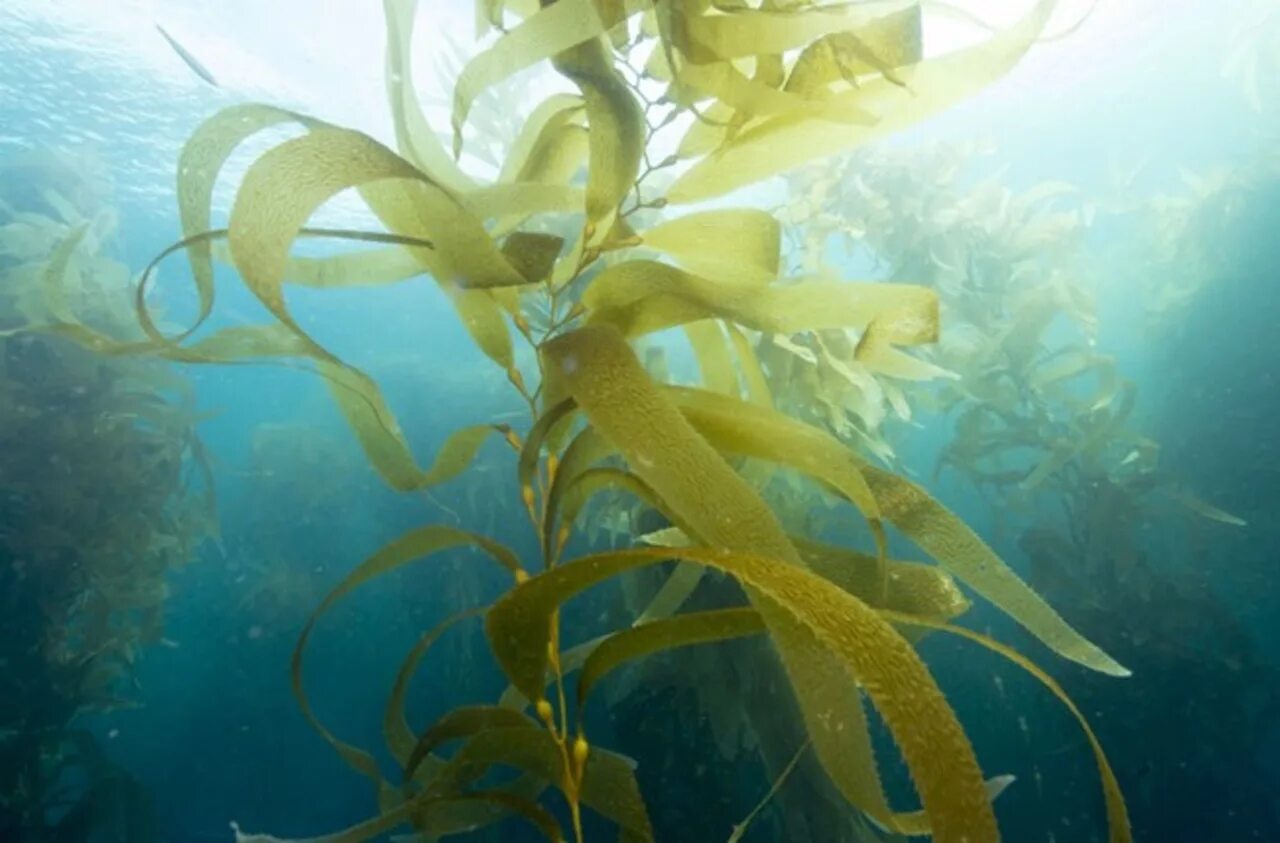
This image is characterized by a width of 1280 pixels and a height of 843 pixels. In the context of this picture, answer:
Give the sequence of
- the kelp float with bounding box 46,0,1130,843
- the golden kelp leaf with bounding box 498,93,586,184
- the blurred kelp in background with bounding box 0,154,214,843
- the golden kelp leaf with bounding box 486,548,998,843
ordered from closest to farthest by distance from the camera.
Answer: the golden kelp leaf with bounding box 486,548,998,843
the kelp float with bounding box 46,0,1130,843
the golden kelp leaf with bounding box 498,93,586,184
the blurred kelp in background with bounding box 0,154,214,843

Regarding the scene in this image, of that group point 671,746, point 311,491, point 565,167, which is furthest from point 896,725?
point 311,491

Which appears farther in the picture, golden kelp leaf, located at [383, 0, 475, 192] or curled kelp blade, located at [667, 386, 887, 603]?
golden kelp leaf, located at [383, 0, 475, 192]

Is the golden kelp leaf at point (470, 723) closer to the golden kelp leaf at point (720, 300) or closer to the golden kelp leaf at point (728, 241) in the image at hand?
the golden kelp leaf at point (720, 300)

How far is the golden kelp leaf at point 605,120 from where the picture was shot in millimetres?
961

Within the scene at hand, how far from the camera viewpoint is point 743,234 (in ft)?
3.93

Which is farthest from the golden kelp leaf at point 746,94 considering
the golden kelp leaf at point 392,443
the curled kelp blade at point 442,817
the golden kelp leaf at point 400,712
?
the curled kelp blade at point 442,817

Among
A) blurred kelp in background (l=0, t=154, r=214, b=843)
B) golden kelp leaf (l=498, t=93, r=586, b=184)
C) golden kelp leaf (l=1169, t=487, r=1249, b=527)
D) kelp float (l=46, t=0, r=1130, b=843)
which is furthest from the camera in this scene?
golden kelp leaf (l=1169, t=487, r=1249, b=527)

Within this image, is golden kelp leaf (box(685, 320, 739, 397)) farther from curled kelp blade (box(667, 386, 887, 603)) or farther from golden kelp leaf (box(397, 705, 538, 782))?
golden kelp leaf (box(397, 705, 538, 782))

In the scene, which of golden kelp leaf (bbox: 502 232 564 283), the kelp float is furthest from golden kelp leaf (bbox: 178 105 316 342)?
golden kelp leaf (bbox: 502 232 564 283)

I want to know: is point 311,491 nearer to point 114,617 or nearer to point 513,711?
point 114,617

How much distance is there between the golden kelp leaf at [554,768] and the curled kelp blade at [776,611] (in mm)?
148

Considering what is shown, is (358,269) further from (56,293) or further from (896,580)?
(896,580)

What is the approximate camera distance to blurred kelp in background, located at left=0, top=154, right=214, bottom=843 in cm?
422

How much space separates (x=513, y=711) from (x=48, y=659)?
464cm
